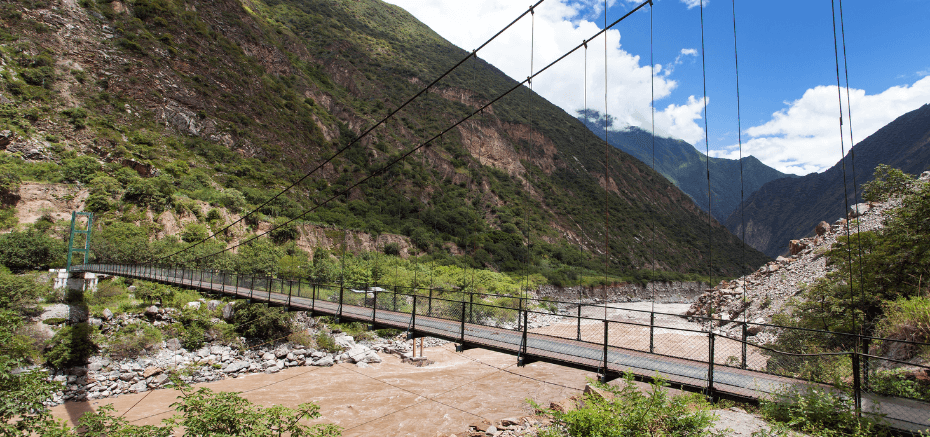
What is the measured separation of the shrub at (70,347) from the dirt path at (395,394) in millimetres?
1975

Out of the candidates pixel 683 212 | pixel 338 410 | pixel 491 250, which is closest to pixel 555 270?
pixel 491 250

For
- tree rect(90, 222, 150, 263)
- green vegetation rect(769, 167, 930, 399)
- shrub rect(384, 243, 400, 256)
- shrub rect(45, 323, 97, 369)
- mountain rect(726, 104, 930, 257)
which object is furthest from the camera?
mountain rect(726, 104, 930, 257)

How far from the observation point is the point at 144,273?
16.9 meters

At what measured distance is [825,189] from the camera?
312ft

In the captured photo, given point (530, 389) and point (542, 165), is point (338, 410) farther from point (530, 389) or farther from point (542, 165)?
point (542, 165)

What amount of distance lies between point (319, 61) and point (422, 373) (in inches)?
2441

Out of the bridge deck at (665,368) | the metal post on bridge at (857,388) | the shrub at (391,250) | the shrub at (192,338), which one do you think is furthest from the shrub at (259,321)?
the metal post on bridge at (857,388)

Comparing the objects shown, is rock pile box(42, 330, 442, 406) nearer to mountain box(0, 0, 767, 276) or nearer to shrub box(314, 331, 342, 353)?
shrub box(314, 331, 342, 353)

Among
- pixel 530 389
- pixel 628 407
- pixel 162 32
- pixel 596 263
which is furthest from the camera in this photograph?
pixel 596 263

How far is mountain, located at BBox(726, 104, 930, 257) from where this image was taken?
69125 millimetres

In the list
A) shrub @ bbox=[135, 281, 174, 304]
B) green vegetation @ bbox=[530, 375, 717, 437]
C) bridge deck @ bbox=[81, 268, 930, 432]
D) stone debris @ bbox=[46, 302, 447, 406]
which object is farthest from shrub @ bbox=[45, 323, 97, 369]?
green vegetation @ bbox=[530, 375, 717, 437]

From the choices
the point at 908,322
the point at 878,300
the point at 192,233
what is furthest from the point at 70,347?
the point at 878,300

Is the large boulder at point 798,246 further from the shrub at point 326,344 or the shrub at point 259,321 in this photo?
the shrub at point 259,321

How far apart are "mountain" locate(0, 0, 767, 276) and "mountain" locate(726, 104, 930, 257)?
23891mm
